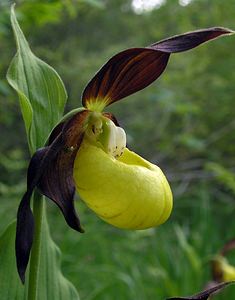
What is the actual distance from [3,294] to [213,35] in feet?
2.04

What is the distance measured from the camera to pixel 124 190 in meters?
0.94

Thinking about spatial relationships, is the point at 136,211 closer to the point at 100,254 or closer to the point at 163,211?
the point at 163,211

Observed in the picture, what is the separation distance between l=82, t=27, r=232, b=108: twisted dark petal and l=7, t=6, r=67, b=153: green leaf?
2.5 inches

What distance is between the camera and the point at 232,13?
3244 mm

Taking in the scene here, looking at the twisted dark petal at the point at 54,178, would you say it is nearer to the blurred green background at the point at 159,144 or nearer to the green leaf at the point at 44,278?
the green leaf at the point at 44,278

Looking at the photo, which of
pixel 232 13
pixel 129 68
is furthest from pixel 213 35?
pixel 232 13

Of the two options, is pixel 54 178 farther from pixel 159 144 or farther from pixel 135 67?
pixel 159 144

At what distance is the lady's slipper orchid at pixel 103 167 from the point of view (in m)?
0.91

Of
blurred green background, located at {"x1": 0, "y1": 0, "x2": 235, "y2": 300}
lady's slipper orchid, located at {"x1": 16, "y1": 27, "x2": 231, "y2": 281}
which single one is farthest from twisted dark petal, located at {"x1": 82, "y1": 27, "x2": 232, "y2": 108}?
blurred green background, located at {"x1": 0, "y1": 0, "x2": 235, "y2": 300}

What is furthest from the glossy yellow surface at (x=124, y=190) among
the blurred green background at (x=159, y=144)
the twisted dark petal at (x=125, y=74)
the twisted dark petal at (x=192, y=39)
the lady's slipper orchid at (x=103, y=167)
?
the blurred green background at (x=159, y=144)

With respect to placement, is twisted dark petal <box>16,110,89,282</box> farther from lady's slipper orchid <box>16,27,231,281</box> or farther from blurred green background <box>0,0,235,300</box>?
blurred green background <box>0,0,235,300</box>

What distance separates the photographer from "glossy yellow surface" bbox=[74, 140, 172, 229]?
36.5 inches

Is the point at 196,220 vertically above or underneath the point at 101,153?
underneath

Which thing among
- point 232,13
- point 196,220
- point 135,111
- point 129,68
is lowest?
point 196,220
